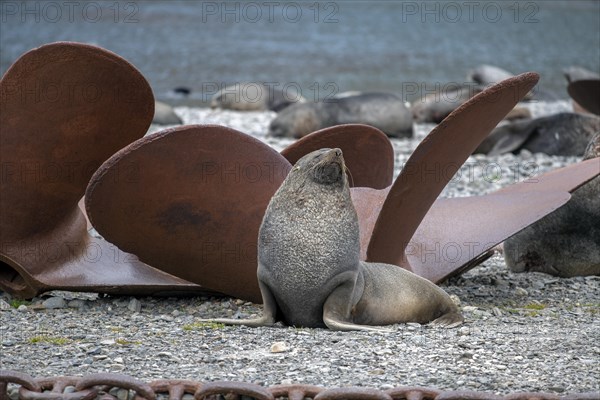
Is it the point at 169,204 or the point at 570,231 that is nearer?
the point at 169,204

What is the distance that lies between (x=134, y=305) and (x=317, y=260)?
50.4 inches

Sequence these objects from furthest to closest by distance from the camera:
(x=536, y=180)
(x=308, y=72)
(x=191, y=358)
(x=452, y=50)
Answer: (x=452, y=50), (x=308, y=72), (x=536, y=180), (x=191, y=358)

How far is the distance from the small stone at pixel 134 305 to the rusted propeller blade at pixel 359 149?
128 cm

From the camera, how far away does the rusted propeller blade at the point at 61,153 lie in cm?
626

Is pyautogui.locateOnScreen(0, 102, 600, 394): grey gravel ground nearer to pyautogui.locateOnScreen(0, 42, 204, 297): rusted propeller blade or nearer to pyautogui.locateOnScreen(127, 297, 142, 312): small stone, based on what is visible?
pyautogui.locateOnScreen(127, 297, 142, 312): small stone

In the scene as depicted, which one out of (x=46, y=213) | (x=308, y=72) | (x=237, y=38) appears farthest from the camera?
(x=237, y=38)

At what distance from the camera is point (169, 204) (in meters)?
6.14

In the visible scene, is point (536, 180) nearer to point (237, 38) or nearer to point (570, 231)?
point (570, 231)

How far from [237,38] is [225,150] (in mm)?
39851

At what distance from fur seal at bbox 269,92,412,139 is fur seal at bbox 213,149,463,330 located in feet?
30.5

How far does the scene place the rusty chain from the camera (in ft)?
13.4

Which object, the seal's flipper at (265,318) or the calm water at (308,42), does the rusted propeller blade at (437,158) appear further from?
the calm water at (308,42)

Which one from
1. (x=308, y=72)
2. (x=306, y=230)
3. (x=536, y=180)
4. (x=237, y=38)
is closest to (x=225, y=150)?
(x=306, y=230)

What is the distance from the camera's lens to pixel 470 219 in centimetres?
719
